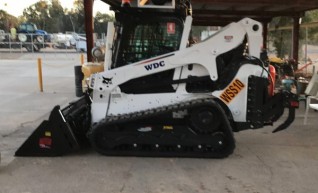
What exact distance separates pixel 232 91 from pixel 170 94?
897 millimetres

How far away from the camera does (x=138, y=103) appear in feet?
19.6

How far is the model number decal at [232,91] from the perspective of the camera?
230 inches

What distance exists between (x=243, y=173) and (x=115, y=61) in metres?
2.42

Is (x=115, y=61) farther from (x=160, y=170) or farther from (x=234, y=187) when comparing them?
(x=234, y=187)

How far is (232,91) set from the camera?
5.85 meters

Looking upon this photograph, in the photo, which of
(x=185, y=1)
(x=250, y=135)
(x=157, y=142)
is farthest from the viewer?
(x=250, y=135)

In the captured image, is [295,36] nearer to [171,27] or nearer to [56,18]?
[171,27]

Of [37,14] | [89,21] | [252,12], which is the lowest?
[89,21]

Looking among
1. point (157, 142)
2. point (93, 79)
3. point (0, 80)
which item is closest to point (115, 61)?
point (93, 79)

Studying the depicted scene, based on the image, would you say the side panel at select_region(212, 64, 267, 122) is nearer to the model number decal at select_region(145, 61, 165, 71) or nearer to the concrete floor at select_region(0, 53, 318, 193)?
the concrete floor at select_region(0, 53, 318, 193)

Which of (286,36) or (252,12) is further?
(286,36)

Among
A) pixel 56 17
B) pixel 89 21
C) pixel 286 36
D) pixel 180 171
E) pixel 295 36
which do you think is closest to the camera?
pixel 180 171

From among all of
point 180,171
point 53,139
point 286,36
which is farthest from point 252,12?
point 53,139

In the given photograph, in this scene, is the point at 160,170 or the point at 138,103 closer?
the point at 160,170
